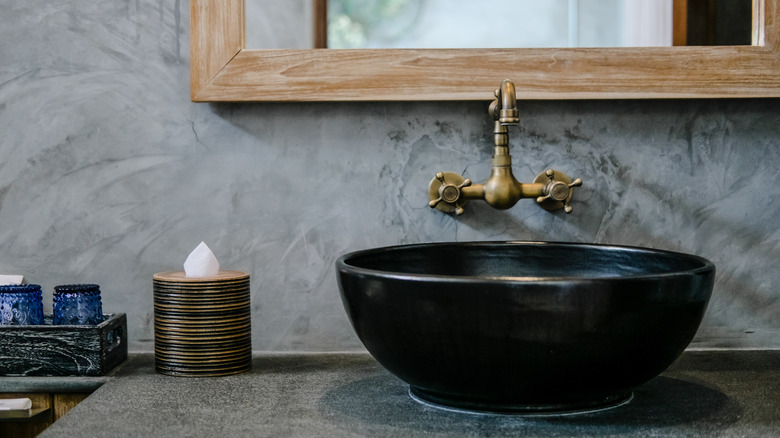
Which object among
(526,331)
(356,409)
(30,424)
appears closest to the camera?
(526,331)

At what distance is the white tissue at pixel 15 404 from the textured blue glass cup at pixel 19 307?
0.10 meters

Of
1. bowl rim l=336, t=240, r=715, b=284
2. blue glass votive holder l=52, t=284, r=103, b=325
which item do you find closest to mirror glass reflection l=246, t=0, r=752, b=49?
bowl rim l=336, t=240, r=715, b=284

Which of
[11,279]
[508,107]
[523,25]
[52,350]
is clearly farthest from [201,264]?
[523,25]

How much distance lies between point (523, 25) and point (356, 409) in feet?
1.95

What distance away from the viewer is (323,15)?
3.51ft

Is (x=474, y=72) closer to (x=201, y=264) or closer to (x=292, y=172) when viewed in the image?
(x=292, y=172)

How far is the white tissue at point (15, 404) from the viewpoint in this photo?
0.87 meters

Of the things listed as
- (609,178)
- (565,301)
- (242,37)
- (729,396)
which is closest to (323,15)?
(242,37)

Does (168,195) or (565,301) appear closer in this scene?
(565,301)

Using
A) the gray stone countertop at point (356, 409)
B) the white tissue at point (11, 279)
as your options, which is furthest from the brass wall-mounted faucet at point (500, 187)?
the white tissue at point (11, 279)

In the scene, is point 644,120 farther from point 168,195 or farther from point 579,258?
point 168,195

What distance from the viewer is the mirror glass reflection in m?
1.05

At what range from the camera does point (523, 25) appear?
106cm

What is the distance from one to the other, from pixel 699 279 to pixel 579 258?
0.28 m
